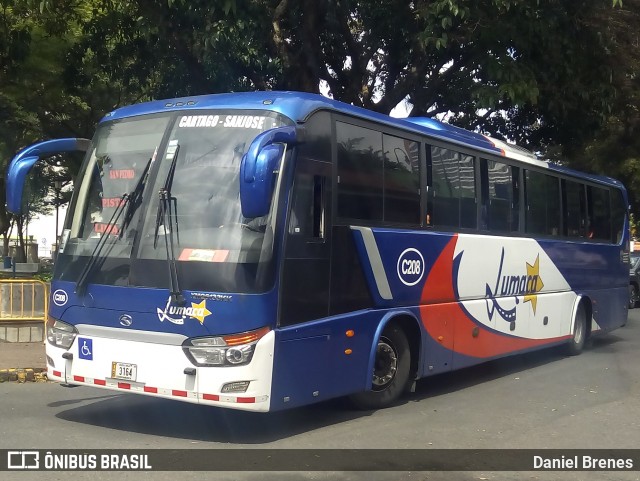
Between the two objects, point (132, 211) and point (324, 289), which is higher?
point (132, 211)

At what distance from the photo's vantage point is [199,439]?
23.6 ft

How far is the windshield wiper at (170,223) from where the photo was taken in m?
6.93

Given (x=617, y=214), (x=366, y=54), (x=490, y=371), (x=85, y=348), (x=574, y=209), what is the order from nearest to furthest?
1. (x=85, y=348)
2. (x=490, y=371)
3. (x=574, y=209)
4. (x=617, y=214)
5. (x=366, y=54)

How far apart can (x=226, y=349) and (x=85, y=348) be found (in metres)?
1.49

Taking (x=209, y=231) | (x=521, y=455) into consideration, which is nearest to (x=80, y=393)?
(x=209, y=231)

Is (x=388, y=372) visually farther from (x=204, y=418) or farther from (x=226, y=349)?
(x=226, y=349)

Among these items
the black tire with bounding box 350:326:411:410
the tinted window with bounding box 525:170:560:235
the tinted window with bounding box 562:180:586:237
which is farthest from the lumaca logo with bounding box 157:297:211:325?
the tinted window with bounding box 562:180:586:237

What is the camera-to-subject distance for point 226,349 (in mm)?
6781

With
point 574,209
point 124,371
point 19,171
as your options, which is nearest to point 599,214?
point 574,209

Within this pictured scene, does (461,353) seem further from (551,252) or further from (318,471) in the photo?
(318,471)

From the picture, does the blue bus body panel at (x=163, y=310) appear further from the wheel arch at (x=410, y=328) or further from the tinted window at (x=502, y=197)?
the tinted window at (x=502, y=197)

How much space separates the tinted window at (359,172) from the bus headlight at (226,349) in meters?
1.77

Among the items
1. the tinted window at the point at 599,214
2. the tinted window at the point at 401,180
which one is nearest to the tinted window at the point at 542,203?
the tinted window at the point at 599,214

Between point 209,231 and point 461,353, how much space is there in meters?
4.46
